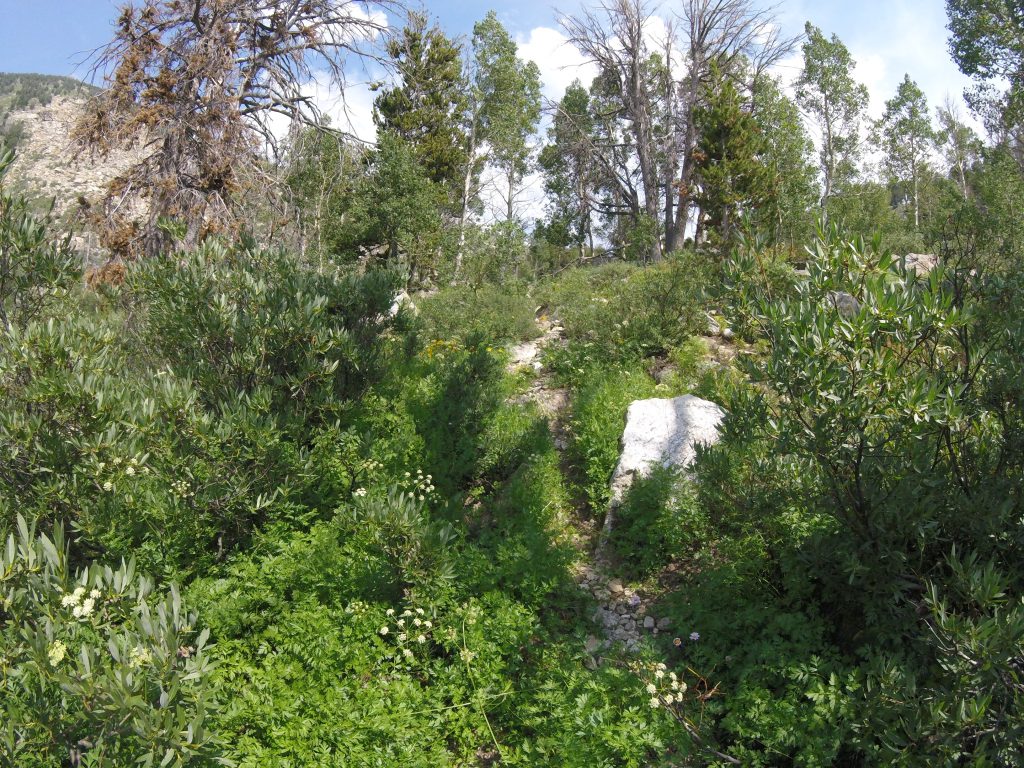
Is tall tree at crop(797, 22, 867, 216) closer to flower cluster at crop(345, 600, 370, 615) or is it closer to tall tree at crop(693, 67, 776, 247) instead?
tall tree at crop(693, 67, 776, 247)

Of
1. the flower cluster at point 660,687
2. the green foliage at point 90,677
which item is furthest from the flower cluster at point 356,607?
the flower cluster at point 660,687

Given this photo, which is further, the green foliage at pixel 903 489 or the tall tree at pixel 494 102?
the tall tree at pixel 494 102

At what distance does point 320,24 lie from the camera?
6965 mm

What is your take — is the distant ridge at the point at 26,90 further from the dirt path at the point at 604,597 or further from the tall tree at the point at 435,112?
the dirt path at the point at 604,597

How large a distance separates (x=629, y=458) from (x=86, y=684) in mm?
4179

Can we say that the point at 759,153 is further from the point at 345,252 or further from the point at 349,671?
the point at 349,671

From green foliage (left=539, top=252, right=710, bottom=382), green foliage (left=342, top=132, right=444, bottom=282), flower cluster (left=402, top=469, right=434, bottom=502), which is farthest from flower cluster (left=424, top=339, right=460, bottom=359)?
green foliage (left=342, top=132, right=444, bottom=282)

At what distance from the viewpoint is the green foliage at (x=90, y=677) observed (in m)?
1.98

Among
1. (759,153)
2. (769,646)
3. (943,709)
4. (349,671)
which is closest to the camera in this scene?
(943,709)

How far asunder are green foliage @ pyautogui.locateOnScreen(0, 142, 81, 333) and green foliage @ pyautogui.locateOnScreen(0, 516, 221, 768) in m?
1.75

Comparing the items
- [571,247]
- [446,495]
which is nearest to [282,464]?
[446,495]

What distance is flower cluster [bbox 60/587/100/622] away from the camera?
218 centimetres

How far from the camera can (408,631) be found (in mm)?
3492

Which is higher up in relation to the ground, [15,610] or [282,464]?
[282,464]
